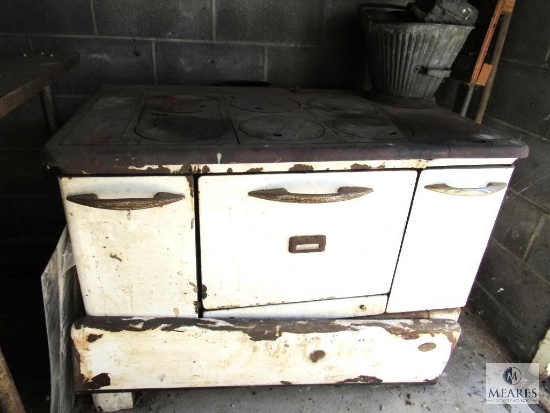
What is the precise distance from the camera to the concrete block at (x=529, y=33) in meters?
1.39

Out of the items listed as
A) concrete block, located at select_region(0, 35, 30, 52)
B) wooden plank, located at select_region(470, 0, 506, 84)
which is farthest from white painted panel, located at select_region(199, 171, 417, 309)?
concrete block, located at select_region(0, 35, 30, 52)

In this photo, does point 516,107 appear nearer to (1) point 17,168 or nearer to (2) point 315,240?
(2) point 315,240

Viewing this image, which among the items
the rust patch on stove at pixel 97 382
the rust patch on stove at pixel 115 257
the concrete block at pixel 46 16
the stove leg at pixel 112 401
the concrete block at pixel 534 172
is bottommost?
the stove leg at pixel 112 401

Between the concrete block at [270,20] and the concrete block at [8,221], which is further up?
the concrete block at [270,20]

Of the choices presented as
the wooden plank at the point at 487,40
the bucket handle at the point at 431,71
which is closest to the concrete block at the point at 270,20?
the bucket handle at the point at 431,71

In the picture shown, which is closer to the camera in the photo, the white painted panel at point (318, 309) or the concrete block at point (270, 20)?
the white painted panel at point (318, 309)

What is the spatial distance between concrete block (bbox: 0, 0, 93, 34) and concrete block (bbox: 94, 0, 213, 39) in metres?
0.05

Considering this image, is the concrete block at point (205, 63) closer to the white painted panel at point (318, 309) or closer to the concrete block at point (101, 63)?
the concrete block at point (101, 63)

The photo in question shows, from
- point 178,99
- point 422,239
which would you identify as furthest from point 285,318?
point 178,99

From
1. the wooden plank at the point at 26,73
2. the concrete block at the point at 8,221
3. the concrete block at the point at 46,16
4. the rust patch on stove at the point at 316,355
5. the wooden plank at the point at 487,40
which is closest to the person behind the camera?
the wooden plank at the point at 26,73

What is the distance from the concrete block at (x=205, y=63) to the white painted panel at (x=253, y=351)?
97cm

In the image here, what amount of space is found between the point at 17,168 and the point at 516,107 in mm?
1973

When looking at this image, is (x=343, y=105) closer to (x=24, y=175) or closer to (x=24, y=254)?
(x=24, y=175)

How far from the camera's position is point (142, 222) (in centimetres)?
97
